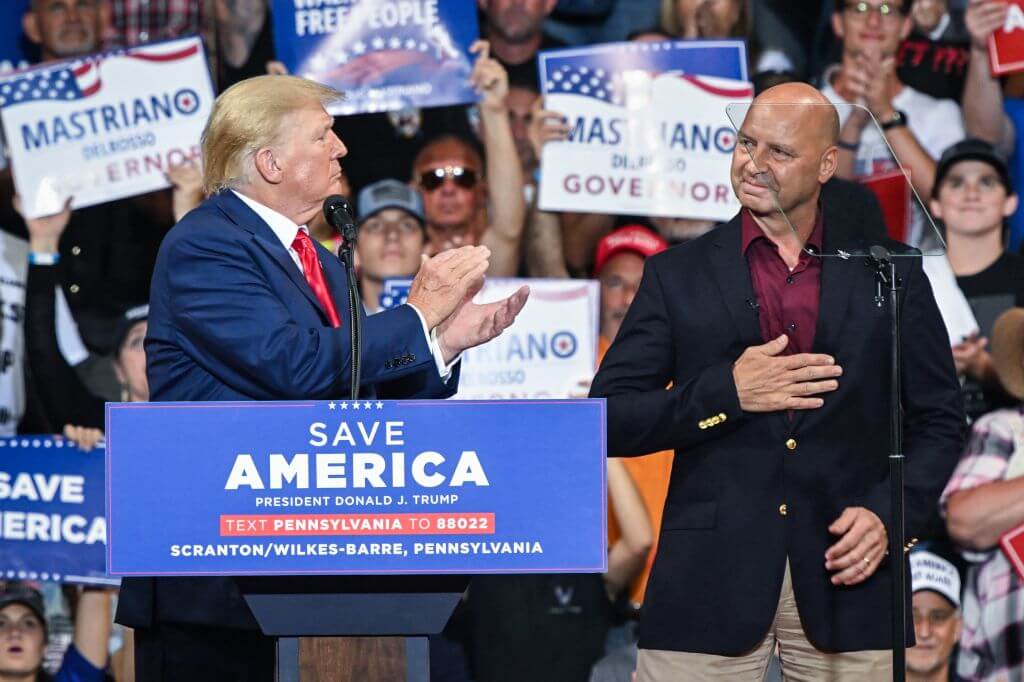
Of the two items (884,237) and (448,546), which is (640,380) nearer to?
(884,237)

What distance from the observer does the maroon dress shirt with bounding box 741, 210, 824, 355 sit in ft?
9.54

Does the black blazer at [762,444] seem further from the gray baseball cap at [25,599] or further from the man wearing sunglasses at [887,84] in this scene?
the gray baseball cap at [25,599]

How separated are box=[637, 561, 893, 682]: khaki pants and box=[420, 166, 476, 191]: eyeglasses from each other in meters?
2.49

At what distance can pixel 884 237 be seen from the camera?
2766 mm

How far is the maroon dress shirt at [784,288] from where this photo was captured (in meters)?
2.91

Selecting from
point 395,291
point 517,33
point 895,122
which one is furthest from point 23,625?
point 895,122

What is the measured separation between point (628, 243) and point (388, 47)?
40.9 inches

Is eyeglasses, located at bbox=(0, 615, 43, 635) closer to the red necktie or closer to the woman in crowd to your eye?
the woman in crowd

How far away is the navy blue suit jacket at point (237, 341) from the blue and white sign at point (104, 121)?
233 cm

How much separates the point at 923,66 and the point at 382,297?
2.05 metres

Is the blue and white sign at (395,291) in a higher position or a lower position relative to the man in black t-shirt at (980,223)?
lower

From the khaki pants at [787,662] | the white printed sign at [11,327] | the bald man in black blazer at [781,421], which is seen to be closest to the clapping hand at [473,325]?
the bald man in black blazer at [781,421]

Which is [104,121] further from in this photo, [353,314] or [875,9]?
[353,314]

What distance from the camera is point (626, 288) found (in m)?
5.09
